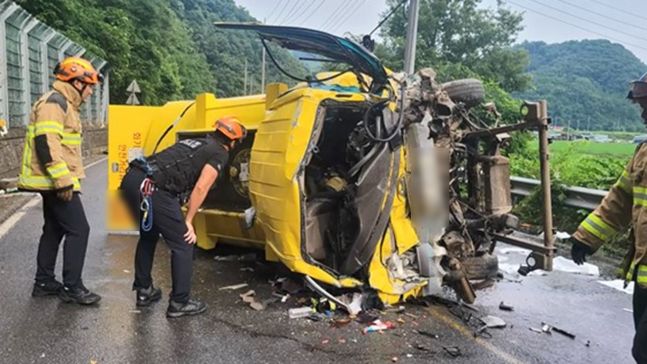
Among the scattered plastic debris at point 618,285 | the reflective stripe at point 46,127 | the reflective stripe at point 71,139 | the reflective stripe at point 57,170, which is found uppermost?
the reflective stripe at point 46,127

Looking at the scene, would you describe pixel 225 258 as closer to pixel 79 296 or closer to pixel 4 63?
pixel 79 296

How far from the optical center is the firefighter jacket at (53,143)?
404 centimetres

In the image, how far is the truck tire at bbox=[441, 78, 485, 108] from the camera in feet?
15.6

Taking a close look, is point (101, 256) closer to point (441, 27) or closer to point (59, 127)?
point (59, 127)

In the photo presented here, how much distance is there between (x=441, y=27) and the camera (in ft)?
133

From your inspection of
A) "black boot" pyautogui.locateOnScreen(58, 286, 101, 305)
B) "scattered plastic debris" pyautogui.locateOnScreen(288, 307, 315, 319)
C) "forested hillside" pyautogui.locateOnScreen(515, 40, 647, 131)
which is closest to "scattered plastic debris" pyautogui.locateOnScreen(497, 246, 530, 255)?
"scattered plastic debris" pyautogui.locateOnScreen(288, 307, 315, 319)

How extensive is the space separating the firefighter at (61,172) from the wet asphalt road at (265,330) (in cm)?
20

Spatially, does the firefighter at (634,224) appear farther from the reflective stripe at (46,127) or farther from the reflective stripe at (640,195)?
the reflective stripe at (46,127)

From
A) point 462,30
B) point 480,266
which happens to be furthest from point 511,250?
point 462,30

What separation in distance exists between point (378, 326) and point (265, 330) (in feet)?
2.61

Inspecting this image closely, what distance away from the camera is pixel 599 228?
3078mm

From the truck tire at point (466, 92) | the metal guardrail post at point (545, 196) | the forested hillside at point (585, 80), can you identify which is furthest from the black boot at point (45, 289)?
the forested hillside at point (585, 80)

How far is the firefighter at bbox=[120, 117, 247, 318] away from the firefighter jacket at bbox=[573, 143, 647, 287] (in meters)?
2.47

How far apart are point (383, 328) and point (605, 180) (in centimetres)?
468
